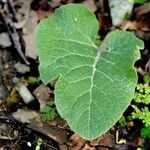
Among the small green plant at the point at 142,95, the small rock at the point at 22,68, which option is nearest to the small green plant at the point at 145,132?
the small green plant at the point at 142,95

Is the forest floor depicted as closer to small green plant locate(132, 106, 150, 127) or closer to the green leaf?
small green plant locate(132, 106, 150, 127)

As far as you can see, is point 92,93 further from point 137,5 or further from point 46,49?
point 137,5

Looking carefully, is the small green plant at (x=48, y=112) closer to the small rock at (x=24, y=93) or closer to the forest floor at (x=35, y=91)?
the forest floor at (x=35, y=91)

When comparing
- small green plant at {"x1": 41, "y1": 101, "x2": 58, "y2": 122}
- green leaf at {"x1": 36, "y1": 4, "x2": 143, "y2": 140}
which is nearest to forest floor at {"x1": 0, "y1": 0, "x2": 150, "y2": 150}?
small green plant at {"x1": 41, "y1": 101, "x2": 58, "y2": 122}


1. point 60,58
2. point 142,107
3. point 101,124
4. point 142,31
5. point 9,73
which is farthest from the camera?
point 142,31

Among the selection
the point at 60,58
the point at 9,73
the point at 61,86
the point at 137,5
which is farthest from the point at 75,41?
the point at 137,5

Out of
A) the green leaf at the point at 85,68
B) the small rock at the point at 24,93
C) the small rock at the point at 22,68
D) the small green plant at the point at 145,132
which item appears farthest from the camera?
the small rock at the point at 22,68

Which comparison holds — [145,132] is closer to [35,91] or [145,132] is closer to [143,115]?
[143,115]
